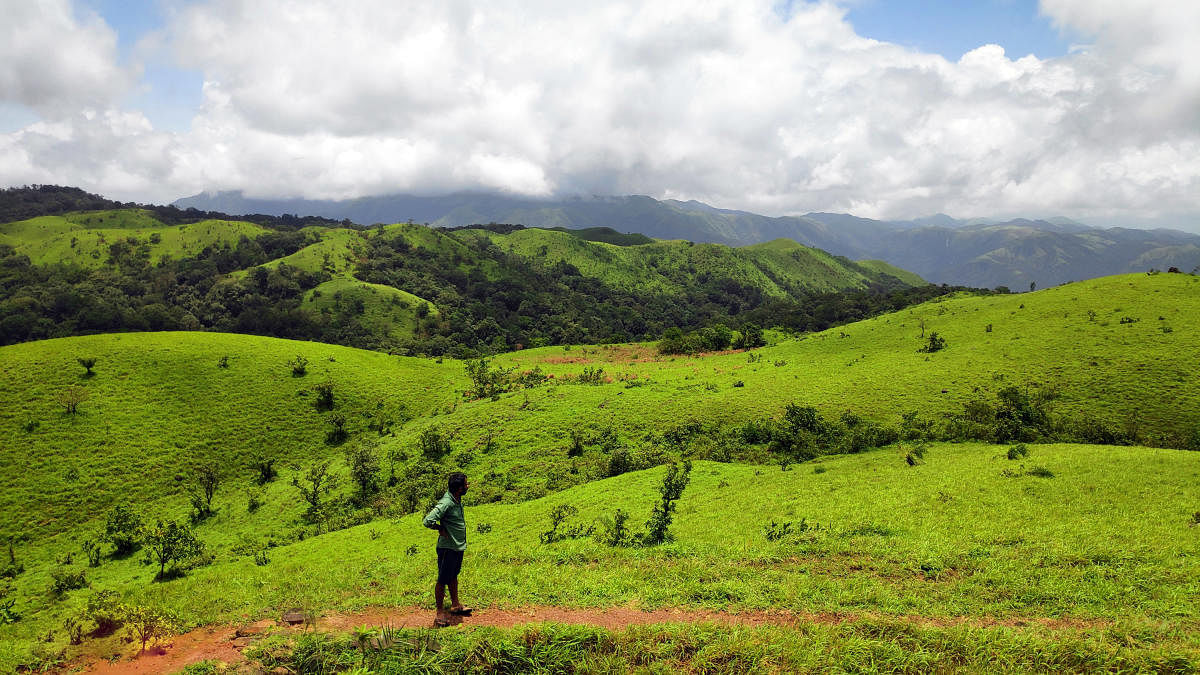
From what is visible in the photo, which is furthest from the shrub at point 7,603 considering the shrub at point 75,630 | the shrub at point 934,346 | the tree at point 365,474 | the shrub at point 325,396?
the shrub at point 934,346

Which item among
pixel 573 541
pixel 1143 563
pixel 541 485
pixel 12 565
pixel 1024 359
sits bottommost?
pixel 12 565

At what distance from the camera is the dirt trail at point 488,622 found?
949 cm

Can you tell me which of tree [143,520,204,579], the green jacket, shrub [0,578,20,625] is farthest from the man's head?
shrub [0,578,20,625]

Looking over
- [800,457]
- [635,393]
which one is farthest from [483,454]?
[800,457]

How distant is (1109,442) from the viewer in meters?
27.6

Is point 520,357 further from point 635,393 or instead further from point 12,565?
point 12,565

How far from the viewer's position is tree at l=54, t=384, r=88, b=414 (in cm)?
3722

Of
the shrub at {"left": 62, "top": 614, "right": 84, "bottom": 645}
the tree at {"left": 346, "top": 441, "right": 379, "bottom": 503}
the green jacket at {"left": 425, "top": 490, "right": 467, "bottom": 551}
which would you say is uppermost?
the green jacket at {"left": 425, "top": 490, "right": 467, "bottom": 551}

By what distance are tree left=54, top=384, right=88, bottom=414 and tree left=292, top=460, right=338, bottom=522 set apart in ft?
66.6

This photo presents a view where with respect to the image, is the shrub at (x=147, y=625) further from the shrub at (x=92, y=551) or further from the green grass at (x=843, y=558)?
the shrub at (x=92, y=551)

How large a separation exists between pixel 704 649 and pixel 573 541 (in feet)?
33.8

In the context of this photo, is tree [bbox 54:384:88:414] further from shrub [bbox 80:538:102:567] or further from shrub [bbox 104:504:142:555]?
shrub [bbox 104:504:142:555]

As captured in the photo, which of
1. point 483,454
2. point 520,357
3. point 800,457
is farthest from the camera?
point 520,357

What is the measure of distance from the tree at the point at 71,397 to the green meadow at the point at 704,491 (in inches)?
15.1
